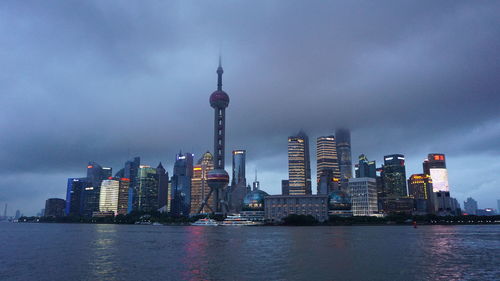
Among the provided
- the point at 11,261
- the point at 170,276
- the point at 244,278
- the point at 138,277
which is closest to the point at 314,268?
the point at 244,278

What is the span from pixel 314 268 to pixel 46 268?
49.2 m

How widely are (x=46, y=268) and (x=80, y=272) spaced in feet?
34.1

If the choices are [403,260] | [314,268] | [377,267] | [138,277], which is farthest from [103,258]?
[403,260]

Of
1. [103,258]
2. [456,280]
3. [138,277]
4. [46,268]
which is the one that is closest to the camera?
[456,280]

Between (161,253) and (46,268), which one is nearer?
(46,268)

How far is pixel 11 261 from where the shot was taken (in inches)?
3194

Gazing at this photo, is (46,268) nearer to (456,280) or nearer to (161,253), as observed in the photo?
(161,253)

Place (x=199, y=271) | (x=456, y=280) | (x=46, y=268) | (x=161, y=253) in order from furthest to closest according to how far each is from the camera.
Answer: (x=161, y=253) < (x=46, y=268) < (x=199, y=271) < (x=456, y=280)

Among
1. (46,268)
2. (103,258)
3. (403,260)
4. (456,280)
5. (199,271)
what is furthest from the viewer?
(103,258)

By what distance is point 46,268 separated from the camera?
→ 70438 mm

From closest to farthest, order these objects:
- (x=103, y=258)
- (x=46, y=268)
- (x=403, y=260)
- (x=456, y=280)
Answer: (x=456, y=280) → (x=46, y=268) → (x=403, y=260) → (x=103, y=258)

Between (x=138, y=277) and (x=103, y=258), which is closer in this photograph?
(x=138, y=277)

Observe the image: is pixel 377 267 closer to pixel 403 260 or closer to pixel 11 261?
pixel 403 260

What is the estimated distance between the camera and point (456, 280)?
182 ft
